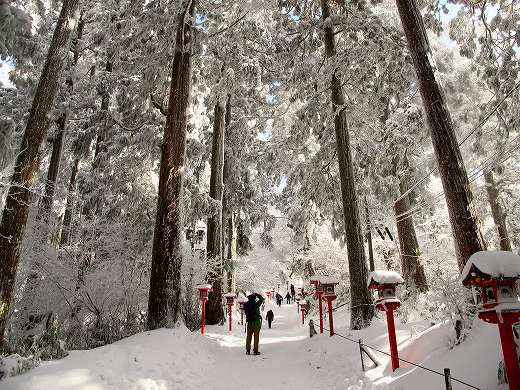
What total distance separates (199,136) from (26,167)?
10851 millimetres

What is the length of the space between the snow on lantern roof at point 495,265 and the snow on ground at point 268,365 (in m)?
1.13

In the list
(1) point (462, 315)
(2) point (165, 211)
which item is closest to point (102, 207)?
(2) point (165, 211)

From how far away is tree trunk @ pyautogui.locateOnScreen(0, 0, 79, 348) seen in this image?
294 inches

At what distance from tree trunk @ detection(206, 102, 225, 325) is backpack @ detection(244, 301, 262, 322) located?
4.22 m

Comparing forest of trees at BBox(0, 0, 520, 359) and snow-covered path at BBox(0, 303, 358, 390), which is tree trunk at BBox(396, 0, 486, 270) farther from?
snow-covered path at BBox(0, 303, 358, 390)

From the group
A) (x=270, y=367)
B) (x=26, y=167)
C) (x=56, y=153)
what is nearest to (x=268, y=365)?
(x=270, y=367)

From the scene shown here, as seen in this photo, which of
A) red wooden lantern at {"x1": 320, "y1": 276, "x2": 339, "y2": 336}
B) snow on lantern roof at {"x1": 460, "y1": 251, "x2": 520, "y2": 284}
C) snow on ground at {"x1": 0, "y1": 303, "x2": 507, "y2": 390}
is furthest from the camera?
red wooden lantern at {"x1": 320, "y1": 276, "x2": 339, "y2": 336}

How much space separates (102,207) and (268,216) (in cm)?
1038

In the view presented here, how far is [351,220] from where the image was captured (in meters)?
10.8

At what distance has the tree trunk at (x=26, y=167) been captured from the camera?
7.47m

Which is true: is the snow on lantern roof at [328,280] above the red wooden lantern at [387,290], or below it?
above

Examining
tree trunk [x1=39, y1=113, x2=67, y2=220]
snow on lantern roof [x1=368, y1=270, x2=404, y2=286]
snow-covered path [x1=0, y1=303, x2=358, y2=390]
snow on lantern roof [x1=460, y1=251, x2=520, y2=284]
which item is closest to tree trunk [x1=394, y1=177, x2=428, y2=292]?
snow-covered path [x1=0, y1=303, x2=358, y2=390]

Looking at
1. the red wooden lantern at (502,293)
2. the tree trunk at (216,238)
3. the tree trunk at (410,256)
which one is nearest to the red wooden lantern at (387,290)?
the red wooden lantern at (502,293)

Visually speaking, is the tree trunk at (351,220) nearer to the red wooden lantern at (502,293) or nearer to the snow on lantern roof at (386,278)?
the snow on lantern roof at (386,278)
